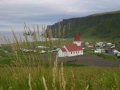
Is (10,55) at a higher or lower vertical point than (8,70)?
higher

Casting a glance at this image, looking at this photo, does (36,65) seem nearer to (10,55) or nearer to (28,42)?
(28,42)

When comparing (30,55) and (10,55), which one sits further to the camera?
(10,55)

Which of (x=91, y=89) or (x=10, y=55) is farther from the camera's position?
(x=10, y=55)

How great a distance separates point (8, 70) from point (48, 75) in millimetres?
2608

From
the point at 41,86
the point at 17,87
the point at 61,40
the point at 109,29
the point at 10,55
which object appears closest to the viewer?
the point at 41,86

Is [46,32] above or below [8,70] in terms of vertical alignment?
above

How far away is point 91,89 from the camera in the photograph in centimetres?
399

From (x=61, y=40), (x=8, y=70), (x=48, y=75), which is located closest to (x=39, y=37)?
(x=61, y=40)

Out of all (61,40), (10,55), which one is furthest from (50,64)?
(10,55)

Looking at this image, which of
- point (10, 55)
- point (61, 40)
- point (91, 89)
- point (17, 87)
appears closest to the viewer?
point (91, 89)

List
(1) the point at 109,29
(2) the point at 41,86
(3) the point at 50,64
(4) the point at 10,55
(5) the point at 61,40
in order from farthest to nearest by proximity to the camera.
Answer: (1) the point at 109,29, (4) the point at 10,55, (5) the point at 61,40, (3) the point at 50,64, (2) the point at 41,86

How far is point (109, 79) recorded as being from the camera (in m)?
4.34

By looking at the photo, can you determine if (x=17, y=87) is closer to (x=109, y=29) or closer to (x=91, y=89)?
(x=91, y=89)

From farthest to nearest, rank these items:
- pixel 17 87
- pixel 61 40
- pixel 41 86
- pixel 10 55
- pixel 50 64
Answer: pixel 10 55 < pixel 61 40 < pixel 50 64 < pixel 17 87 < pixel 41 86
